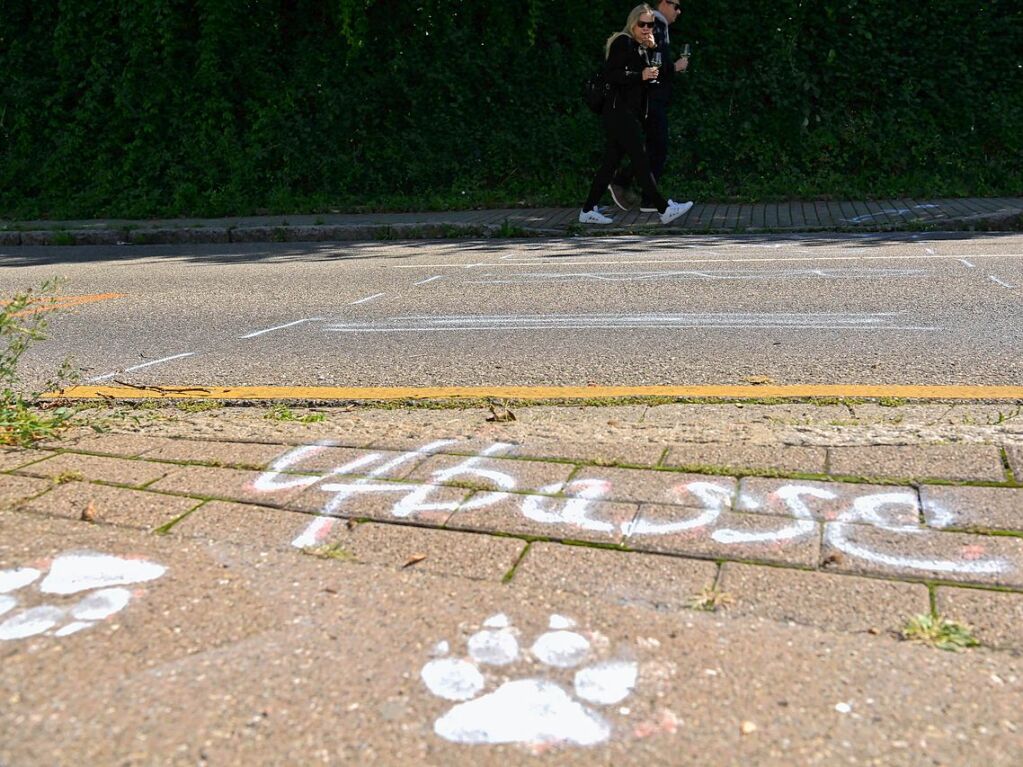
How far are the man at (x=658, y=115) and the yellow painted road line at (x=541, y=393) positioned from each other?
791 centimetres

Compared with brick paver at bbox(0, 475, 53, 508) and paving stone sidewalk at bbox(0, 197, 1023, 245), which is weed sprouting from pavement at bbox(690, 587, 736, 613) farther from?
paving stone sidewalk at bbox(0, 197, 1023, 245)

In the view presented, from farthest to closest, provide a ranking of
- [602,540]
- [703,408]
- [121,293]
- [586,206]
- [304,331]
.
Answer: [586,206] < [121,293] < [304,331] < [703,408] < [602,540]

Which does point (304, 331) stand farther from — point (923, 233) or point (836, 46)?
point (836, 46)

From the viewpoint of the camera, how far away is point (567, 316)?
707 centimetres

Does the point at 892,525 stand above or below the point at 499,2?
below

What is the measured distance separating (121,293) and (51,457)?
5.15 metres

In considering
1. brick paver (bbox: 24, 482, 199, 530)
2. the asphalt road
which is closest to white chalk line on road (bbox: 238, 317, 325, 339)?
the asphalt road

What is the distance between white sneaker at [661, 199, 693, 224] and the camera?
12.2 metres


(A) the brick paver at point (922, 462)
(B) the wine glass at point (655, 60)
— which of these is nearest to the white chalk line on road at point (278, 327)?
(A) the brick paver at point (922, 462)

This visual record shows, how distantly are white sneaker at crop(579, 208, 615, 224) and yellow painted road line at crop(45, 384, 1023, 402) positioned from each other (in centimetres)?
724

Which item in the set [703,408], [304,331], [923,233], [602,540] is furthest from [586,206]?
[602,540]

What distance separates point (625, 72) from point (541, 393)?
25.2 ft

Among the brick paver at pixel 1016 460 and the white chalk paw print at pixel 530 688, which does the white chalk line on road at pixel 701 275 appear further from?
the white chalk paw print at pixel 530 688

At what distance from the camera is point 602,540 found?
306 cm
